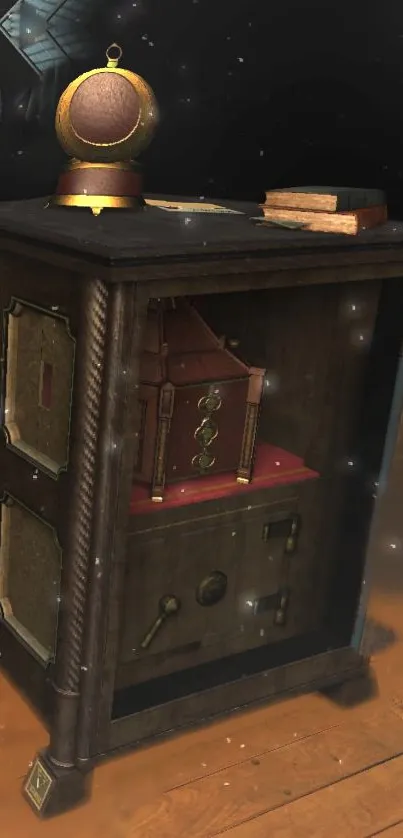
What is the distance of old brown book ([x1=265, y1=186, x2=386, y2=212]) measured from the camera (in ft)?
5.95

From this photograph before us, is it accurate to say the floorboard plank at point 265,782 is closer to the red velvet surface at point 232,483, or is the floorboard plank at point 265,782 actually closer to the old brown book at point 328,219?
the red velvet surface at point 232,483

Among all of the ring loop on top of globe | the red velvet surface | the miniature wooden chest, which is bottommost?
the red velvet surface

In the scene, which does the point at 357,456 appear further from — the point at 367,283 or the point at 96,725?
the point at 96,725

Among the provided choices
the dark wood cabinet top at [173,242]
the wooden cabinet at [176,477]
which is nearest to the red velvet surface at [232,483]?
the wooden cabinet at [176,477]

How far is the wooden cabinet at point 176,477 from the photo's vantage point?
1554mm

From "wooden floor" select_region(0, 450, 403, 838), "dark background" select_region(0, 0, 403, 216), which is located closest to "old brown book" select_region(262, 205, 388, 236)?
"dark background" select_region(0, 0, 403, 216)

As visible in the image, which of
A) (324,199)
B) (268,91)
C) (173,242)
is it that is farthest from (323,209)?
(268,91)

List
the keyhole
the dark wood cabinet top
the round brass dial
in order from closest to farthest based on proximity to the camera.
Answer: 1. the dark wood cabinet top
2. the keyhole
3. the round brass dial

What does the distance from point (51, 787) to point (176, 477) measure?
661 mm

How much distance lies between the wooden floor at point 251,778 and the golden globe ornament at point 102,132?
1033mm

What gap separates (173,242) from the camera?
1.50m

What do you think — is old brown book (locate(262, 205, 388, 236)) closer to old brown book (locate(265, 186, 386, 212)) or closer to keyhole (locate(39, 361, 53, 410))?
old brown book (locate(265, 186, 386, 212))

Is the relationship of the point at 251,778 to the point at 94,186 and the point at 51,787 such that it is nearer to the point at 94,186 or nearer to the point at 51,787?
the point at 51,787

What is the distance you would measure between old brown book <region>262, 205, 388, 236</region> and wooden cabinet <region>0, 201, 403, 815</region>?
0.14ft
